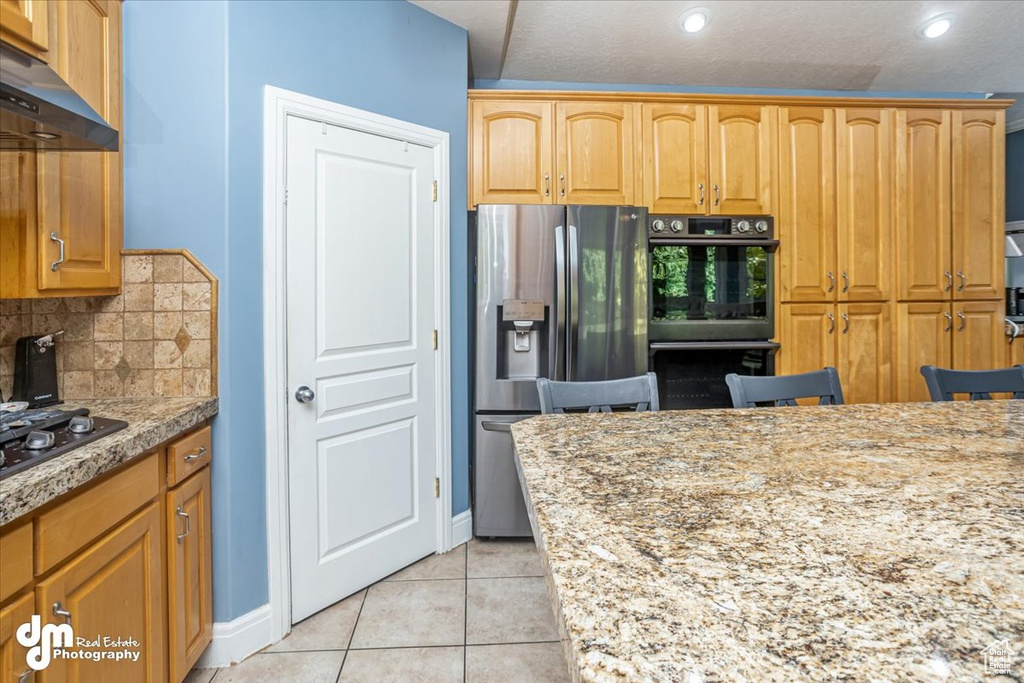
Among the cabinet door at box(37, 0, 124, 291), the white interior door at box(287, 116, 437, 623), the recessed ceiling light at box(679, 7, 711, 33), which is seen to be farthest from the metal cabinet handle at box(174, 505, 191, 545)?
the recessed ceiling light at box(679, 7, 711, 33)

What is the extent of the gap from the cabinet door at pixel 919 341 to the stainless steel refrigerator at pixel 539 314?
158 cm

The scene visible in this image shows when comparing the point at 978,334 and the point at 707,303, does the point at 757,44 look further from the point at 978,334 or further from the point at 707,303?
the point at 978,334

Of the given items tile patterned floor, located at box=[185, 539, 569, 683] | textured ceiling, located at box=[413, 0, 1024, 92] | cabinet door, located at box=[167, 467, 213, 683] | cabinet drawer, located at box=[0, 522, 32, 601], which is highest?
textured ceiling, located at box=[413, 0, 1024, 92]

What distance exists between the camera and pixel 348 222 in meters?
2.21

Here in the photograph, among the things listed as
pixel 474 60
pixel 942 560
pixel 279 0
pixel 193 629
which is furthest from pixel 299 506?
pixel 474 60

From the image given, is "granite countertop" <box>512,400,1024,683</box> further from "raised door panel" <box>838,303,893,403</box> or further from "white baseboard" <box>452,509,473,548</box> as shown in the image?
"raised door panel" <box>838,303,893,403</box>

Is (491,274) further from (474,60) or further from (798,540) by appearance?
(798,540)

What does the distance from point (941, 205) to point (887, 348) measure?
34.1 inches

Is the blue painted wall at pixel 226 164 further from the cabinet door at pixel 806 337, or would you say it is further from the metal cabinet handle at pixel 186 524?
the cabinet door at pixel 806 337

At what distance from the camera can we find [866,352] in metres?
3.11

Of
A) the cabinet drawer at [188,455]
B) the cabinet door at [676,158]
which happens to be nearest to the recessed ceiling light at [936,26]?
the cabinet door at [676,158]

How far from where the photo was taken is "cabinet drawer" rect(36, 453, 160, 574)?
1.06 m

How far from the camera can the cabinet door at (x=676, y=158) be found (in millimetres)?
3018

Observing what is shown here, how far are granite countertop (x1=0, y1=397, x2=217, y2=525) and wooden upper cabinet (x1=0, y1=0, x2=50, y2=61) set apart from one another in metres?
0.94
